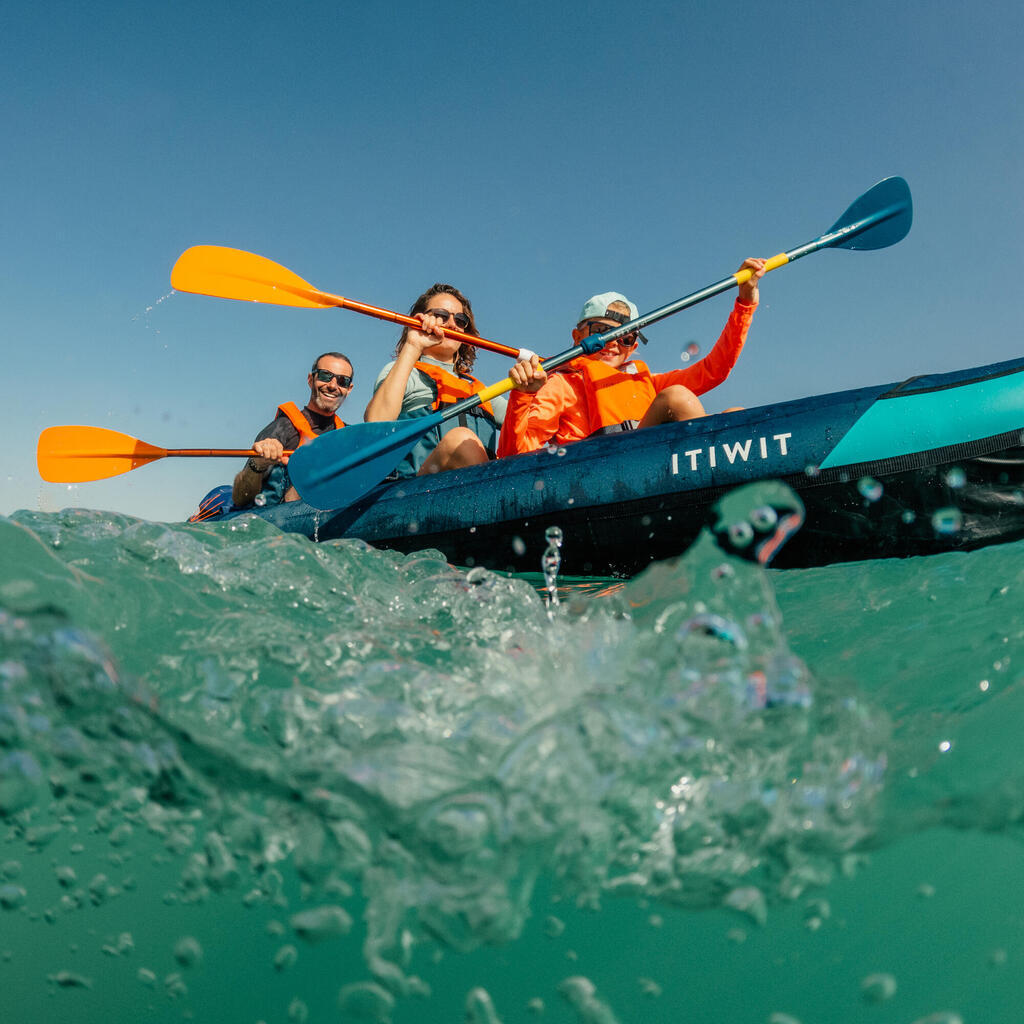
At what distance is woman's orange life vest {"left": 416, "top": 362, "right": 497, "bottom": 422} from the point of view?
4.93m

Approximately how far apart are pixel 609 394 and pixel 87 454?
3.76 metres

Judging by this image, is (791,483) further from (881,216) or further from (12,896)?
(12,896)

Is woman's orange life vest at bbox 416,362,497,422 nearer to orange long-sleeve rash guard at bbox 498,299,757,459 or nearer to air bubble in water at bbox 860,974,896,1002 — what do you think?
orange long-sleeve rash guard at bbox 498,299,757,459

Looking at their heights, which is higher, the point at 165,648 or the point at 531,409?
the point at 531,409

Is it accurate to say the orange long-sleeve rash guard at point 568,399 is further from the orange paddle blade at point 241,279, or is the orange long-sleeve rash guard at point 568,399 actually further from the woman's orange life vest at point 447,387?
the orange paddle blade at point 241,279

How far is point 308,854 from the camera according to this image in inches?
68.2

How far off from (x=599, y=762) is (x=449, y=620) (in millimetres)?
859

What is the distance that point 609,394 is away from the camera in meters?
4.42

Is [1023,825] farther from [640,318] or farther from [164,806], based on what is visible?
[640,318]

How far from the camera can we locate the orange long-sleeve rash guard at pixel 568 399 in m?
4.18

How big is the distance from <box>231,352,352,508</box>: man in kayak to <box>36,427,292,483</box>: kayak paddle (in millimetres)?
113

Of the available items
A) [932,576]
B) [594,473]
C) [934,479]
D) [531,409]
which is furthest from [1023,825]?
[531,409]

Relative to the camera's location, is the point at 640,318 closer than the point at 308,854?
No

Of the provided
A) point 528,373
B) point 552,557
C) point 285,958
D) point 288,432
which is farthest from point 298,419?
point 285,958
